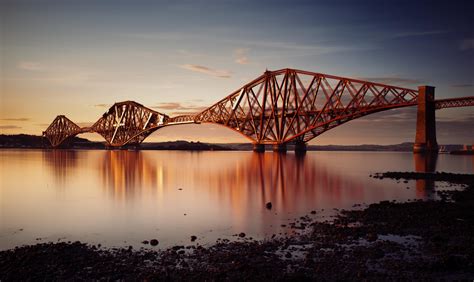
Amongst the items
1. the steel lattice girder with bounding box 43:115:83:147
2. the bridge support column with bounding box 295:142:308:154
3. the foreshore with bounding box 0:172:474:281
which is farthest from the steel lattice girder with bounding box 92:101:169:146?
the foreshore with bounding box 0:172:474:281

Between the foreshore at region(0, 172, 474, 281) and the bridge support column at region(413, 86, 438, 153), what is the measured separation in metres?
55.0

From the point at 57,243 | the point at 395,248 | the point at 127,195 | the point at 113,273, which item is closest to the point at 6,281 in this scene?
the point at 113,273

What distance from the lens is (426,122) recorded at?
63.1 meters

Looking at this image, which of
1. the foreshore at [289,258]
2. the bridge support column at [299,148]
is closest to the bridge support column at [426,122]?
the bridge support column at [299,148]

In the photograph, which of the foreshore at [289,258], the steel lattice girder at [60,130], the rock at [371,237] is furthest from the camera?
the steel lattice girder at [60,130]

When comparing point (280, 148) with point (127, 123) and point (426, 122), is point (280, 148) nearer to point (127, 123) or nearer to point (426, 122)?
point (426, 122)

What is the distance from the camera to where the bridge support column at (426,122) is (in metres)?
63.4

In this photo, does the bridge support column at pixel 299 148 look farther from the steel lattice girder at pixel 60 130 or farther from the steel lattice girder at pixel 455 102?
the steel lattice girder at pixel 60 130

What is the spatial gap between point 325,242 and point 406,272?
8.97 feet

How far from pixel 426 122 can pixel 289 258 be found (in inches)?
2393

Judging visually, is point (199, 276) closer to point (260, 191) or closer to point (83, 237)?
point (83, 237)

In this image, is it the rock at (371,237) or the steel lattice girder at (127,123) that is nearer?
the rock at (371,237)

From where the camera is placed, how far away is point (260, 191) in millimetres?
25516

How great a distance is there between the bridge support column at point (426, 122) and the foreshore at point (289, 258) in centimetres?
5501
